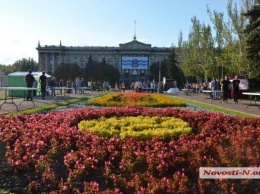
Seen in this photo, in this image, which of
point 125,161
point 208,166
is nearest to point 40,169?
point 125,161

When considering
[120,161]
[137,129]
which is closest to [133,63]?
[137,129]

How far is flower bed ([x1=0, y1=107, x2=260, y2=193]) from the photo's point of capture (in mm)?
4586

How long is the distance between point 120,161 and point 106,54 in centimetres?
12543

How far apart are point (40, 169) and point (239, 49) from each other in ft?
110

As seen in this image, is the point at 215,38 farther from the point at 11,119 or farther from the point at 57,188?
the point at 57,188

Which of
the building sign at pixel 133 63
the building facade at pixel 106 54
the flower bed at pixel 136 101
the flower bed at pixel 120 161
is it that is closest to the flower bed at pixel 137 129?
the flower bed at pixel 120 161

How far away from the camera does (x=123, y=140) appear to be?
21.9ft

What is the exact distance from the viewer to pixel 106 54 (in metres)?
130

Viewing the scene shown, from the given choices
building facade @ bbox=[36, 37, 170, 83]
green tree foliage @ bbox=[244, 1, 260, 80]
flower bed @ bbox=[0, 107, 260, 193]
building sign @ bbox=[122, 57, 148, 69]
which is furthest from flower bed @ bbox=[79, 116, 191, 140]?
building facade @ bbox=[36, 37, 170, 83]

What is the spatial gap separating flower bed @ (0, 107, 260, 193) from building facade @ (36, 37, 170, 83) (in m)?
112

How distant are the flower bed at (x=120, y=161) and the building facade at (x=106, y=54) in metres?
112

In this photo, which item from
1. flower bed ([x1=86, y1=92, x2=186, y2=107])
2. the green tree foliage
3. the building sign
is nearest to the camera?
flower bed ([x1=86, y1=92, x2=186, y2=107])

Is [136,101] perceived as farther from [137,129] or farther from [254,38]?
[254,38]

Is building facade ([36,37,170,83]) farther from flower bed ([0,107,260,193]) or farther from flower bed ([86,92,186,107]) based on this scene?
flower bed ([0,107,260,193])
